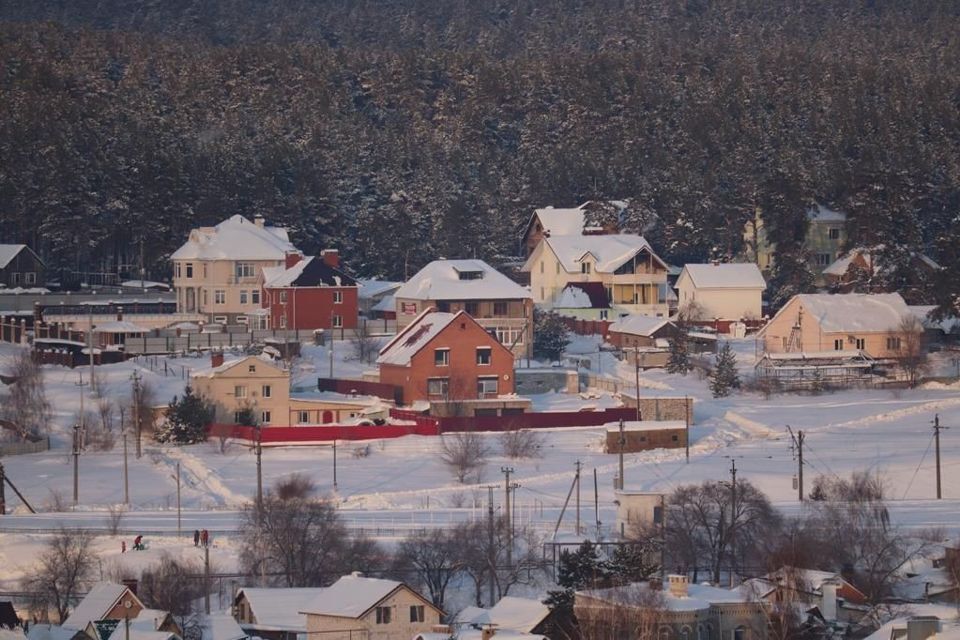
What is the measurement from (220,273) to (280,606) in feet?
135

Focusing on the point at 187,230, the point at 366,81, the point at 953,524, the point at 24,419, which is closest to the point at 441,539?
the point at 953,524

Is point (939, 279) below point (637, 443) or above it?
above

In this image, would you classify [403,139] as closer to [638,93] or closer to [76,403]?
[638,93]

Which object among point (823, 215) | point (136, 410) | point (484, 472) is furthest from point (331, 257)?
point (484, 472)

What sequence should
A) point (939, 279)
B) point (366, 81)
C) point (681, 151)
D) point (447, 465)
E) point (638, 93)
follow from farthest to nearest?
point (366, 81) < point (638, 93) < point (681, 151) < point (939, 279) < point (447, 465)

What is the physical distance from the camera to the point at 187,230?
3514 inches

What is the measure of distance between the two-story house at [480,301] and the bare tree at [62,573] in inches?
1056

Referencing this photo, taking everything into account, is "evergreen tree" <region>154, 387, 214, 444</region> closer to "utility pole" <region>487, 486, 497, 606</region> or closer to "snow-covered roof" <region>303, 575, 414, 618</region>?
"utility pole" <region>487, 486, 497, 606</region>

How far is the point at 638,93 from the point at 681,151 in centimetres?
1246

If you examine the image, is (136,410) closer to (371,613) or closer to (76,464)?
(76,464)

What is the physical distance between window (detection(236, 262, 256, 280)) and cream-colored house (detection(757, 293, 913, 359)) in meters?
18.5

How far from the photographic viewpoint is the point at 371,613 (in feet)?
126

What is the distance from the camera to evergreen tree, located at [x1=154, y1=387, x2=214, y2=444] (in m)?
59.2

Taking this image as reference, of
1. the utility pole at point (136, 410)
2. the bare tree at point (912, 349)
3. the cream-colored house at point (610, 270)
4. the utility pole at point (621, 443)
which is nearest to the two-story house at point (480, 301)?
the cream-colored house at point (610, 270)
